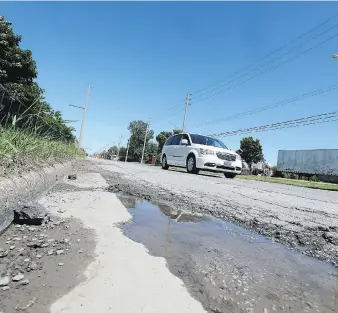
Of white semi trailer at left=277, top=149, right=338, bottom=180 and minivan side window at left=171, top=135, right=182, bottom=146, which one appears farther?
white semi trailer at left=277, top=149, right=338, bottom=180

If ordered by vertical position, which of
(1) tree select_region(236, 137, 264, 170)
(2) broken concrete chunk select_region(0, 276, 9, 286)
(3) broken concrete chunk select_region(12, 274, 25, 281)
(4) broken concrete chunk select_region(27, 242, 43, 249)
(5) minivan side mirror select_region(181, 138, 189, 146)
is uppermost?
(1) tree select_region(236, 137, 264, 170)

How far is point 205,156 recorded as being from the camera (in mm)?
12055

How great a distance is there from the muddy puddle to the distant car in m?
8.94

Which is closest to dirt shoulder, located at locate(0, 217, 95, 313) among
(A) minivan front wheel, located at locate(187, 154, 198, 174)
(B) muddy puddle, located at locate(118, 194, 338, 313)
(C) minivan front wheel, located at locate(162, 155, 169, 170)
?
(B) muddy puddle, located at locate(118, 194, 338, 313)

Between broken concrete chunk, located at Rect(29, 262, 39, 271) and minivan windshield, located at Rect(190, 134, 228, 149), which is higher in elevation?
minivan windshield, located at Rect(190, 134, 228, 149)

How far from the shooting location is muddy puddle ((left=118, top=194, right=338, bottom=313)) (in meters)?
1.56

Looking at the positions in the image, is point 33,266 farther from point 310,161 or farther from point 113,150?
point 113,150

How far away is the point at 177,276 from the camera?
5.86ft

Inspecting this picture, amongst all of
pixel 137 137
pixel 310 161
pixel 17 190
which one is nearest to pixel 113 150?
pixel 137 137

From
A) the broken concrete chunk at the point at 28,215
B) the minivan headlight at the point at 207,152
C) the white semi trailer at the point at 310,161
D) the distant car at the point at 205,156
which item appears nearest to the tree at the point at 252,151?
the white semi trailer at the point at 310,161

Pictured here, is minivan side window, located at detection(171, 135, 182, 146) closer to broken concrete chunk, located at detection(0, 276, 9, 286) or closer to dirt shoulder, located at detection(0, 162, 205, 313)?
dirt shoulder, located at detection(0, 162, 205, 313)

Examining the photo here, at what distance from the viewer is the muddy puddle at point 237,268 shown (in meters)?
1.56

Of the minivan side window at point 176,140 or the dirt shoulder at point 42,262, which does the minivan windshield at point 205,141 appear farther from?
A: the dirt shoulder at point 42,262

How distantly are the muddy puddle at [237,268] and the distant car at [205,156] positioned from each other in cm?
894
